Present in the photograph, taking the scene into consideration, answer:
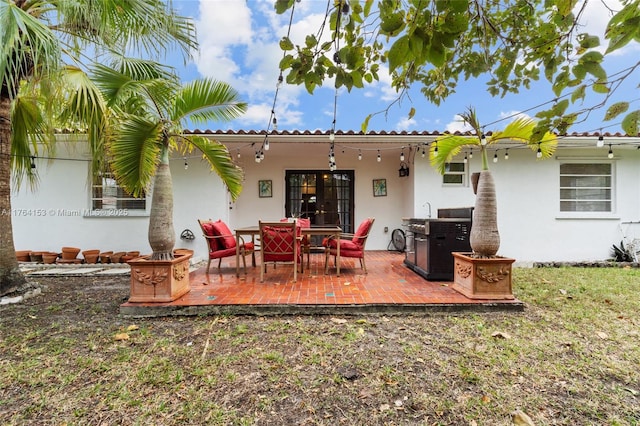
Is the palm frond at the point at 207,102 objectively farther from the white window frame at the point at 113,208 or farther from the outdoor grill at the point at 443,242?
the white window frame at the point at 113,208

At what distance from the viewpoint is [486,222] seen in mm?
3396

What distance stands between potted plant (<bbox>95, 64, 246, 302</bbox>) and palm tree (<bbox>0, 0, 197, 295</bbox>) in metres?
0.37

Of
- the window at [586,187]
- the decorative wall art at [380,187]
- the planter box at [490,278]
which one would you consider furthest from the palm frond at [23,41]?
the window at [586,187]

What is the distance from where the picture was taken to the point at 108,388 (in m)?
1.90

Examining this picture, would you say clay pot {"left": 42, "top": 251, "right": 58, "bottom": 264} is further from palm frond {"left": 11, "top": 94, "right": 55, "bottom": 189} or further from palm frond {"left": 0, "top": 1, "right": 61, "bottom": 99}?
palm frond {"left": 0, "top": 1, "right": 61, "bottom": 99}

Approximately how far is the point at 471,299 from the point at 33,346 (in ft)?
14.4

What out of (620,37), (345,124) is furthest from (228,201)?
(620,37)

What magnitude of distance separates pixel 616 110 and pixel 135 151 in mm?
3909

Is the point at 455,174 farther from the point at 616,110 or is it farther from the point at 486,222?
the point at 616,110

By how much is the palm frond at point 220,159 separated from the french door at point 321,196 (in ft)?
12.6

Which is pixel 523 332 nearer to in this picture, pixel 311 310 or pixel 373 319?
pixel 373 319

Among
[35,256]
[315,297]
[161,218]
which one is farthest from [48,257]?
[315,297]

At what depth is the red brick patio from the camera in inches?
124

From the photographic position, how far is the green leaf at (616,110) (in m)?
1.07
